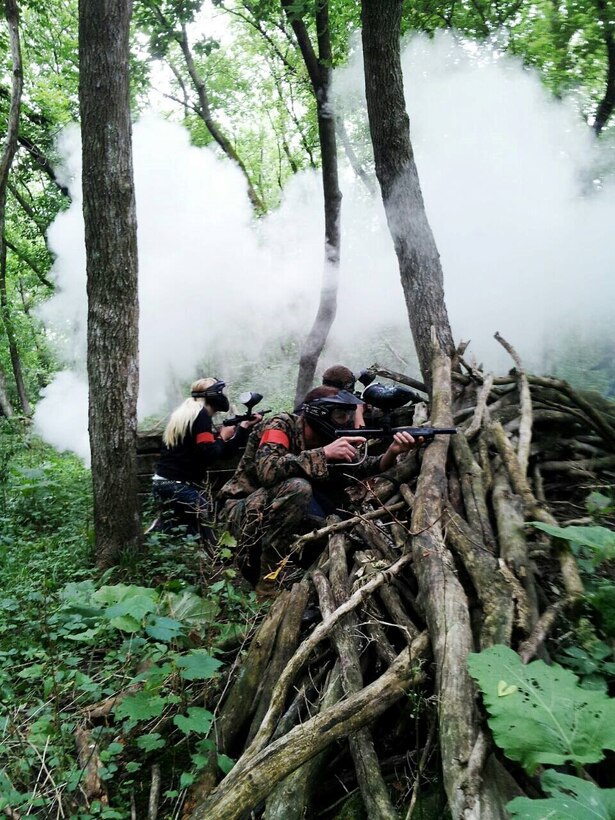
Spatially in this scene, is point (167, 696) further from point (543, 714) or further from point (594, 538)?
point (594, 538)

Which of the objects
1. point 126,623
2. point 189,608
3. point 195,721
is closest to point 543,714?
point 195,721

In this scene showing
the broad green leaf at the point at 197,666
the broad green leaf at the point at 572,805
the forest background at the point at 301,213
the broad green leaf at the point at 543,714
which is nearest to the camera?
the broad green leaf at the point at 572,805

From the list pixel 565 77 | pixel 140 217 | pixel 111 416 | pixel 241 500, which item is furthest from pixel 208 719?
pixel 140 217

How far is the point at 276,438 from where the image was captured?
14.1 ft

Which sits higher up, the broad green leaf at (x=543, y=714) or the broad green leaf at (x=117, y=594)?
the broad green leaf at (x=543, y=714)

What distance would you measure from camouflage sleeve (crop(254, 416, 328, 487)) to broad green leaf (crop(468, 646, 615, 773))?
2.31 m

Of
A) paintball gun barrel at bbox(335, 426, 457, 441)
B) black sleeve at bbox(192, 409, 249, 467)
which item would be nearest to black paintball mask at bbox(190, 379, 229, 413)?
black sleeve at bbox(192, 409, 249, 467)

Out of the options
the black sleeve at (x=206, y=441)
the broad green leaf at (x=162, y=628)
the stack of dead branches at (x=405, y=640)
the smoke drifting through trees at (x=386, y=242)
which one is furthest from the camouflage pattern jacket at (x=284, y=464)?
the smoke drifting through trees at (x=386, y=242)

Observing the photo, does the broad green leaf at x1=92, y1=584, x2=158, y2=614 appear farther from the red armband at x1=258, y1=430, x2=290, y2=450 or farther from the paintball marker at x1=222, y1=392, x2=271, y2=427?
the paintball marker at x1=222, y1=392, x2=271, y2=427

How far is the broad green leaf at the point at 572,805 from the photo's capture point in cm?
136

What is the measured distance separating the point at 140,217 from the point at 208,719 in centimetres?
A: 1504

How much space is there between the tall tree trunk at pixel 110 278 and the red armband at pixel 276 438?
1151 mm

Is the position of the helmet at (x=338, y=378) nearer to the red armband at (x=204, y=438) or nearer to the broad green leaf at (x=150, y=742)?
the red armband at (x=204, y=438)

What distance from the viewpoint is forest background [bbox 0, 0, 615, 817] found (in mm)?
9539
